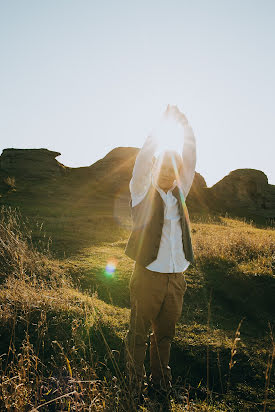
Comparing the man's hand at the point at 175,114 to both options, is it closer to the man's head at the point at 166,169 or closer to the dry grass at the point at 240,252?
the man's head at the point at 166,169

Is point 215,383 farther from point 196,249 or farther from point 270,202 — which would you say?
point 270,202

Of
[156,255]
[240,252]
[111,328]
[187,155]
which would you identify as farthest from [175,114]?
[240,252]

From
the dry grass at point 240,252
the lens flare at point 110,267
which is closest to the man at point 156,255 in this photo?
the lens flare at point 110,267

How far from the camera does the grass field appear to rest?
244 centimetres

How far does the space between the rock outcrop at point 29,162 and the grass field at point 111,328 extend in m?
18.0

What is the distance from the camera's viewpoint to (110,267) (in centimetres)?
693

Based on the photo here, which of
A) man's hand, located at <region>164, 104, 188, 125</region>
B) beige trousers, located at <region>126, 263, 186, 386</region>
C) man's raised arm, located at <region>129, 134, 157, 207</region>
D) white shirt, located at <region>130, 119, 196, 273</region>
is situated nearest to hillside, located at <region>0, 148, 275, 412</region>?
beige trousers, located at <region>126, 263, 186, 386</region>

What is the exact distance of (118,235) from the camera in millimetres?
10922

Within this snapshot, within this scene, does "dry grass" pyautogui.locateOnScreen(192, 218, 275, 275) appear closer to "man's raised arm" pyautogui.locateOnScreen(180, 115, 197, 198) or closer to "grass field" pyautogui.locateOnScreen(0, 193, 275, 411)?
"grass field" pyautogui.locateOnScreen(0, 193, 275, 411)

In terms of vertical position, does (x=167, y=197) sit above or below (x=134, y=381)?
above

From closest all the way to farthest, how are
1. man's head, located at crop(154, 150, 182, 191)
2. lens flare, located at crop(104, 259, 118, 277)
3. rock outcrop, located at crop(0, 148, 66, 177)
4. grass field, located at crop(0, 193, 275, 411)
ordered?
1. grass field, located at crop(0, 193, 275, 411)
2. man's head, located at crop(154, 150, 182, 191)
3. lens flare, located at crop(104, 259, 118, 277)
4. rock outcrop, located at crop(0, 148, 66, 177)

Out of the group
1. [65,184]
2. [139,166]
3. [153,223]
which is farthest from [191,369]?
[65,184]

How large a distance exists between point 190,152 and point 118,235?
8.28 metres

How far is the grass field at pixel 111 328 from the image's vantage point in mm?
2438
